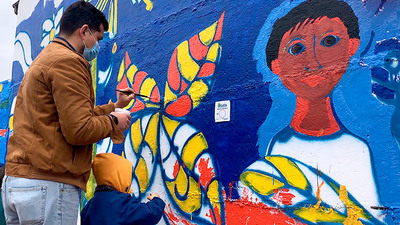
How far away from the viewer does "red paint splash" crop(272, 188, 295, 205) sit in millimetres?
2492

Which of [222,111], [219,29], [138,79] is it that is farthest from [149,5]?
[222,111]

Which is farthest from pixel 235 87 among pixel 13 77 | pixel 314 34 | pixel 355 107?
pixel 13 77

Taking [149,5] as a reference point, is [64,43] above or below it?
below

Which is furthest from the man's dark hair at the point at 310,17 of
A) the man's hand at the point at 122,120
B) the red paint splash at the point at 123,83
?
the red paint splash at the point at 123,83

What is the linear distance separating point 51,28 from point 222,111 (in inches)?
170

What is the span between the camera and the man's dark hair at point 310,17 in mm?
2350

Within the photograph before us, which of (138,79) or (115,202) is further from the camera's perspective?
(138,79)

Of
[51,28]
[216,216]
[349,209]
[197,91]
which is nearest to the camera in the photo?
[349,209]

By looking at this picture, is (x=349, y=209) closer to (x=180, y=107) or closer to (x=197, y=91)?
(x=197, y=91)

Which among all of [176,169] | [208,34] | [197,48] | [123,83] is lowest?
[176,169]

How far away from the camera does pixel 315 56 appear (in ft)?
8.15

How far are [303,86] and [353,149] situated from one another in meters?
0.54

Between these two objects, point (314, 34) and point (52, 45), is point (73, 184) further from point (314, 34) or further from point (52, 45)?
point (314, 34)

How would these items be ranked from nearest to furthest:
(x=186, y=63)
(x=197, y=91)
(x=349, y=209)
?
(x=349, y=209), (x=197, y=91), (x=186, y=63)
